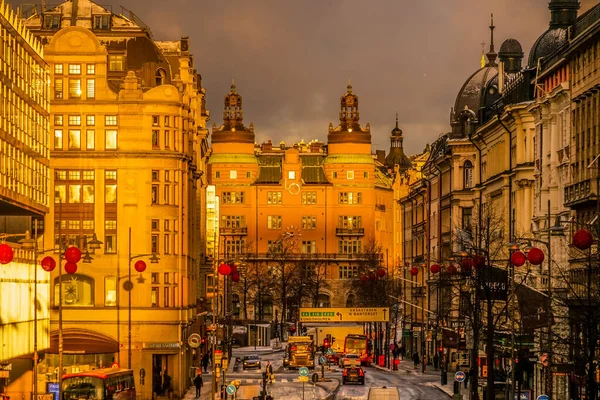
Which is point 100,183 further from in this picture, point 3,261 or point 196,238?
point 3,261

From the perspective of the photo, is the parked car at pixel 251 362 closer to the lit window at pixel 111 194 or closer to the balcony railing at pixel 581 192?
the lit window at pixel 111 194

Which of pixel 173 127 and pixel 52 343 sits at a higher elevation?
pixel 173 127

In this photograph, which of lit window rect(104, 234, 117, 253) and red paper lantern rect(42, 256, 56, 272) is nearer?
red paper lantern rect(42, 256, 56, 272)

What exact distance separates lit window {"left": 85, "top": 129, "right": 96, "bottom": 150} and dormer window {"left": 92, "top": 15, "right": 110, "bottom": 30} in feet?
41.2

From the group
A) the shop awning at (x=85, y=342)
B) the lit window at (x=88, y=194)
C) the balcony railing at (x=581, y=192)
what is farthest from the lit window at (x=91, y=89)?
the balcony railing at (x=581, y=192)

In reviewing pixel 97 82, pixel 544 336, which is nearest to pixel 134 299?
pixel 97 82

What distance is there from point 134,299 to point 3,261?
51.4 meters

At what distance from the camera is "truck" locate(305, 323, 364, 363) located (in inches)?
6142

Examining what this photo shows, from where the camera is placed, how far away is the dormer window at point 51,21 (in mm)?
116375

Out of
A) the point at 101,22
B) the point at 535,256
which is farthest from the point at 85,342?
the point at 535,256

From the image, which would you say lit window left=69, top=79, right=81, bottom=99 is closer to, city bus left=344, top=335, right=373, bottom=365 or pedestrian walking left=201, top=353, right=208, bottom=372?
pedestrian walking left=201, top=353, right=208, bottom=372

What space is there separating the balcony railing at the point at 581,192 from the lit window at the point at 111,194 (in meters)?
36.6

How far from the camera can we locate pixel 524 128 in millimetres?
104125

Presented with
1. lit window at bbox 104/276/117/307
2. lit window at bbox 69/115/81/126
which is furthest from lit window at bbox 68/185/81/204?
lit window at bbox 104/276/117/307
